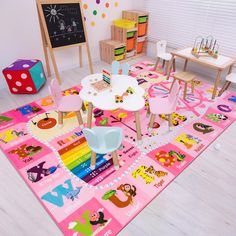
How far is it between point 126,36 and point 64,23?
1.47 m

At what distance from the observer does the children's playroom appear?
74.7 inches

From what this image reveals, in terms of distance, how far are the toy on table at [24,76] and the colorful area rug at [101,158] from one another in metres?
0.36

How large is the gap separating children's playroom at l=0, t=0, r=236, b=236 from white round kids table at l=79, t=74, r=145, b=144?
15 mm

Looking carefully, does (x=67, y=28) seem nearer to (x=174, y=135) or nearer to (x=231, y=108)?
(x=174, y=135)

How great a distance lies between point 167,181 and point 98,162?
80 cm

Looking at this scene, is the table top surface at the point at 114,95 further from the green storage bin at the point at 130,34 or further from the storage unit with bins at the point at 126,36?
the green storage bin at the point at 130,34

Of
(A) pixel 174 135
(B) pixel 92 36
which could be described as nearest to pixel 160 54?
(B) pixel 92 36

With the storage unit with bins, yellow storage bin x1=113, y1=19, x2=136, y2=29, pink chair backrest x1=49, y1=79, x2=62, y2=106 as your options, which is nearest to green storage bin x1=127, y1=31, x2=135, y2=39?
the storage unit with bins

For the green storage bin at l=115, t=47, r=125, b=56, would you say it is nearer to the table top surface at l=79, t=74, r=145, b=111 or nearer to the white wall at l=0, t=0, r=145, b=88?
the white wall at l=0, t=0, r=145, b=88

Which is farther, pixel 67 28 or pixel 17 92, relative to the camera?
pixel 67 28

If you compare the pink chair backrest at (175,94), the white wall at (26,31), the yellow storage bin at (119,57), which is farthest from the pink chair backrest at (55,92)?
the yellow storage bin at (119,57)

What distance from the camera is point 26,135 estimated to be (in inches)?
108

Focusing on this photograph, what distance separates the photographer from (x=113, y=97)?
2469mm

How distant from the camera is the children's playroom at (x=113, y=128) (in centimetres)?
190
